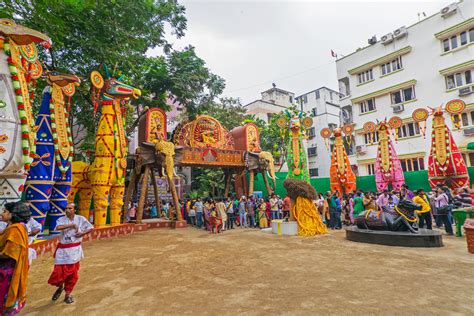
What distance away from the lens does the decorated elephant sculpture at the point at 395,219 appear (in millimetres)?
7355

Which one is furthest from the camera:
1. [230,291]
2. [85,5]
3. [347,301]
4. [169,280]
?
[85,5]

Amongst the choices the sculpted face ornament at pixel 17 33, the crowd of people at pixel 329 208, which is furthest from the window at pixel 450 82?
the sculpted face ornament at pixel 17 33

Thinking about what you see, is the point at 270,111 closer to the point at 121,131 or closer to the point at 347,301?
the point at 121,131

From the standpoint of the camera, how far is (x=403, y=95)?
18625 millimetres

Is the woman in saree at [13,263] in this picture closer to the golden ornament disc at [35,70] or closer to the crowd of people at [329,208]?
the golden ornament disc at [35,70]

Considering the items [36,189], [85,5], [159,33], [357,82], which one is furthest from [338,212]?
[357,82]

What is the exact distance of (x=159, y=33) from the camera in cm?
1462

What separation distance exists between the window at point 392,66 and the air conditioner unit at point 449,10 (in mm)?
3195

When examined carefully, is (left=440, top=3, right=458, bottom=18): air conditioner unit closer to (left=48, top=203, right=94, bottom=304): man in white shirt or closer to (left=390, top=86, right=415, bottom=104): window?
(left=390, top=86, right=415, bottom=104): window

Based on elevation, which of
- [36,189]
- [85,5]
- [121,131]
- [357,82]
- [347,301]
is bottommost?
[347,301]

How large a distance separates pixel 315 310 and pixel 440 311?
1507 mm

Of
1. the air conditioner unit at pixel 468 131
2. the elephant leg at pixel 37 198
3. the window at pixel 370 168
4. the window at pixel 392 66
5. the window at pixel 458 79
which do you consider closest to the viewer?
the elephant leg at pixel 37 198

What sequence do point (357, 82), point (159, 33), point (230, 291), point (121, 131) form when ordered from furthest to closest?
point (357, 82)
point (159, 33)
point (121, 131)
point (230, 291)

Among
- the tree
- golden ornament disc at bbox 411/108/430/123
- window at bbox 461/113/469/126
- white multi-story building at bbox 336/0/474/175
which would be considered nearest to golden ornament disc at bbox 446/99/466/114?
golden ornament disc at bbox 411/108/430/123
